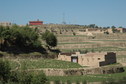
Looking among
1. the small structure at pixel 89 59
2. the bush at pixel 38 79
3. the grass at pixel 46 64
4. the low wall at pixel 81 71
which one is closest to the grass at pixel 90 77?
the low wall at pixel 81 71

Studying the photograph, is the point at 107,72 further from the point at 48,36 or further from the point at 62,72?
the point at 48,36

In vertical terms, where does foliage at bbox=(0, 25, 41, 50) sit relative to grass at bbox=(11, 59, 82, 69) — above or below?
above

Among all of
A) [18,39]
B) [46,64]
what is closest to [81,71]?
[46,64]

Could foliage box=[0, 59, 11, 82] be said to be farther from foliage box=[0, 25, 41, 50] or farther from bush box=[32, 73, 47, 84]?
foliage box=[0, 25, 41, 50]

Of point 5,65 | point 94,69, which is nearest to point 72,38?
point 94,69

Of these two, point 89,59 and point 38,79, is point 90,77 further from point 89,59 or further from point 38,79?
point 38,79

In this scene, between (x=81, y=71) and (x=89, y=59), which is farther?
(x=89, y=59)

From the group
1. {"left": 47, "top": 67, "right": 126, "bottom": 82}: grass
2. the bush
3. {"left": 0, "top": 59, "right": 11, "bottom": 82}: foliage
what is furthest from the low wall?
the bush

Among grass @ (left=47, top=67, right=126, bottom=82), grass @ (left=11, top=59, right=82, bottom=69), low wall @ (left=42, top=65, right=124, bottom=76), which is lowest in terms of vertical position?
grass @ (left=47, top=67, right=126, bottom=82)

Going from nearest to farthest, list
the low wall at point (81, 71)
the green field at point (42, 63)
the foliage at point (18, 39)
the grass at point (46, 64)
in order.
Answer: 1. the low wall at point (81, 71)
2. the green field at point (42, 63)
3. the grass at point (46, 64)
4. the foliage at point (18, 39)

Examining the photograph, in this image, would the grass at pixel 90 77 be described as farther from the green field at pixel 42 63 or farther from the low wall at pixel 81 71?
the green field at pixel 42 63

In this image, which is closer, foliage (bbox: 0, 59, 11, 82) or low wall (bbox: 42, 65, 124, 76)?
foliage (bbox: 0, 59, 11, 82)

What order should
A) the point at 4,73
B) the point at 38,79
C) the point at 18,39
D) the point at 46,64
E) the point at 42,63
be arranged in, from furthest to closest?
1. the point at 18,39
2. the point at 42,63
3. the point at 46,64
4. the point at 4,73
5. the point at 38,79

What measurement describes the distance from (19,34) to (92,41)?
88.6 ft
